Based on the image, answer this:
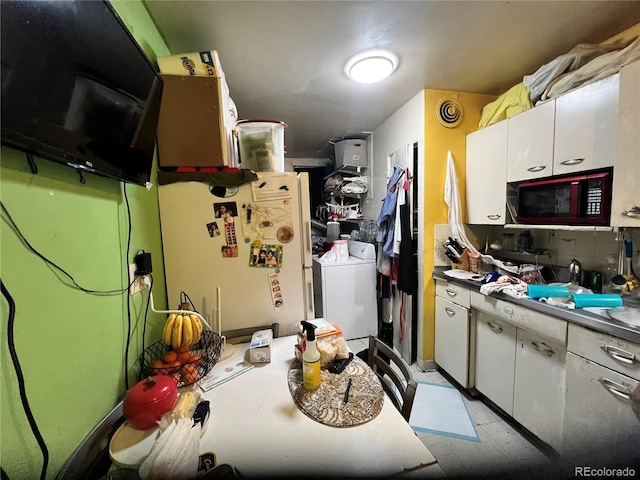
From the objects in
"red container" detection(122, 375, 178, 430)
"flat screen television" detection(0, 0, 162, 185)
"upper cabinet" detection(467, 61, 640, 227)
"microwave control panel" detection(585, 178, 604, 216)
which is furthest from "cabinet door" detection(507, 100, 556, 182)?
"red container" detection(122, 375, 178, 430)

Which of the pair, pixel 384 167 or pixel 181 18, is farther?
pixel 384 167

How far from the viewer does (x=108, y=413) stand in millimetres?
750

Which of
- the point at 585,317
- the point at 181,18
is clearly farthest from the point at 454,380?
the point at 181,18

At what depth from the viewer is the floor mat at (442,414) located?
1.55 m

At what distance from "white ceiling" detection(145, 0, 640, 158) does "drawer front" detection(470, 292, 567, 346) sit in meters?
1.55

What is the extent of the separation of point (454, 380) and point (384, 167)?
6.91 ft

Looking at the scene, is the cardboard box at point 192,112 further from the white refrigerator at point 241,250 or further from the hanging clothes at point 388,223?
the hanging clothes at point 388,223

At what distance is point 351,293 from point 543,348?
162 centimetres

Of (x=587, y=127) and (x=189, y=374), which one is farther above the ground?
(x=587, y=127)

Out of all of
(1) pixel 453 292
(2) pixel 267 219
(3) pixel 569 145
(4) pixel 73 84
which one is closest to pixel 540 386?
(1) pixel 453 292

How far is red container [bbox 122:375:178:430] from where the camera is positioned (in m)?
0.67

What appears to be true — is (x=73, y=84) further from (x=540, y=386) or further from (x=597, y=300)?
(x=540, y=386)

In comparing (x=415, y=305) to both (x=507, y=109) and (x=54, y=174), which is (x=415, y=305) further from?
(x=54, y=174)

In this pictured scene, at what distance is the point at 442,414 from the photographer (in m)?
1.68
